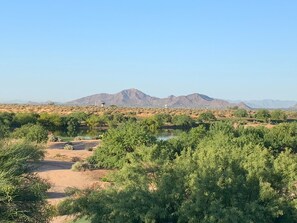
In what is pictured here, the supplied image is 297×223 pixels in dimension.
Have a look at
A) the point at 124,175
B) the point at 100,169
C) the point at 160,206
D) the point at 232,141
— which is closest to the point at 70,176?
the point at 100,169

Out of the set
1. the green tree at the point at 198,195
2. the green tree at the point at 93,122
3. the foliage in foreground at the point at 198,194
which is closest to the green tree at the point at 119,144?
the foliage in foreground at the point at 198,194

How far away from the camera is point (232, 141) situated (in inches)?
1358

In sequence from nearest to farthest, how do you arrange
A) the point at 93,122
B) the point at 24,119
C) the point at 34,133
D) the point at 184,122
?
the point at 34,133, the point at 24,119, the point at 93,122, the point at 184,122

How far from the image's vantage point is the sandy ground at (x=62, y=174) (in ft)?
92.7

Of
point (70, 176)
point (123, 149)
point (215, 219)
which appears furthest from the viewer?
point (123, 149)

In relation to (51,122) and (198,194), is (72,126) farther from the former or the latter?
(198,194)

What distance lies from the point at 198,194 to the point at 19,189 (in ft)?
20.2

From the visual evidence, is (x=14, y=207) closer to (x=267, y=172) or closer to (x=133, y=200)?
(x=133, y=200)

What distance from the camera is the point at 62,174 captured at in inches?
1336

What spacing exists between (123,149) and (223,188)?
1912 cm

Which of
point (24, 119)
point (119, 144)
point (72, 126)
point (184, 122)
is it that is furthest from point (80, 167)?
point (184, 122)

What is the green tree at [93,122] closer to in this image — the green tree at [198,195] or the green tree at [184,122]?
the green tree at [184,122]

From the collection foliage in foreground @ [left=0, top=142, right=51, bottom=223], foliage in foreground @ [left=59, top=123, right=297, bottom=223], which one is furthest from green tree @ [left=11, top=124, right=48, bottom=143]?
foliage in foreground @ [left=59, top=123, right=297, bottom=223]

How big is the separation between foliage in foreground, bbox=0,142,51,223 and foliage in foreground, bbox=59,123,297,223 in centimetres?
98
